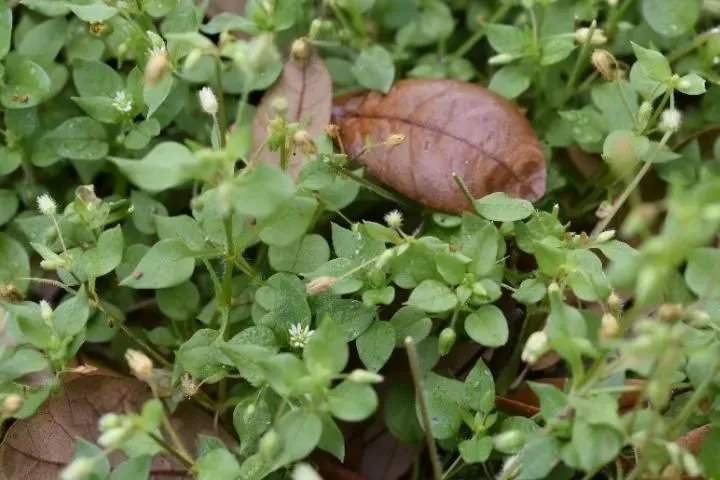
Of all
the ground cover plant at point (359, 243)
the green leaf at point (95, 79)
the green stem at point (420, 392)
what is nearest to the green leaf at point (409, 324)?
the ground cover plant at point (359, 243)

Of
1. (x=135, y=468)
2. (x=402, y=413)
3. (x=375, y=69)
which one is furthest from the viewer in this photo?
(x=375, y=69)

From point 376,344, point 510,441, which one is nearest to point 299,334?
point 376,344

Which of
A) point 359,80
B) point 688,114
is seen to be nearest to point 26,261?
point 359,80

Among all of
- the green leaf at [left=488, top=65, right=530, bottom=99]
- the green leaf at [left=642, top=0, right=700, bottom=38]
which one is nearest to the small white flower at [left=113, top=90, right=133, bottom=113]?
the green leaf at [left=488, top=65, right=530, bottom=99]

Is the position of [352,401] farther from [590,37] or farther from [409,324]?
[590,37]

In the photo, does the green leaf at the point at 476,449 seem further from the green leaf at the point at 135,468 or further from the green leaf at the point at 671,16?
the green leaf at the point at 671,16
